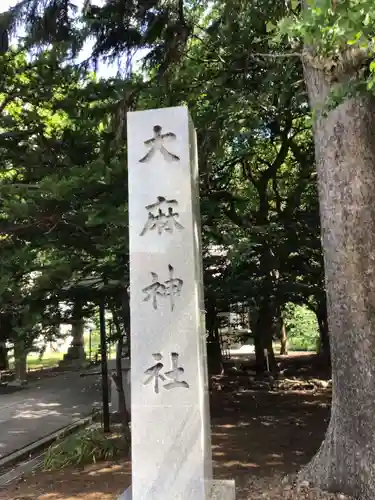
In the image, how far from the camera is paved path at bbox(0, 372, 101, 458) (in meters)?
9.03

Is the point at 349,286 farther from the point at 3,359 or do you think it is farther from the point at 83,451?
the point at 3,359

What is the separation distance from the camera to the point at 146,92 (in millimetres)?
6746

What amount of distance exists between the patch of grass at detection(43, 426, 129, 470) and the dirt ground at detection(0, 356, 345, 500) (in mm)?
247

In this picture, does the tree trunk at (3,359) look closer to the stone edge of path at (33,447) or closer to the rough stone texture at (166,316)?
the stone edge of path at (33,447)

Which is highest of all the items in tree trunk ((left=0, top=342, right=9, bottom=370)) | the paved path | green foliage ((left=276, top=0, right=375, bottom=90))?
green foliage ((left=276, top=0, right=375, bottom=90))

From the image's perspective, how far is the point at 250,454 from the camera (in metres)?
6.21

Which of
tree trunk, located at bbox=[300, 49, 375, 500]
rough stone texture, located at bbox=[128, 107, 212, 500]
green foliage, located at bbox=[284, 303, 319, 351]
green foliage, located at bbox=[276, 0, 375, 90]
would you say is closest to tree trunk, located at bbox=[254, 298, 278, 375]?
green foliage, located at bbox=[284, 303, 319, 351]

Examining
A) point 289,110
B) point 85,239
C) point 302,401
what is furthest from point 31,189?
point 302,401

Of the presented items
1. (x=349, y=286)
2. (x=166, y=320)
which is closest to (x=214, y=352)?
(x=349, y=286)

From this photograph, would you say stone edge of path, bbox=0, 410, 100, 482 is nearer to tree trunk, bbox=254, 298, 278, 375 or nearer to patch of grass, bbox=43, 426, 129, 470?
patch of grass, bbox=43, 426, 129, 470

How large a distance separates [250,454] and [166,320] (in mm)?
3262

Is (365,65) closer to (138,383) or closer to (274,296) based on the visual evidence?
(138,383)

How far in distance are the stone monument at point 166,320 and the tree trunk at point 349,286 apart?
118 centimetres

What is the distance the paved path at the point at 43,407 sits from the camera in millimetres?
9031
